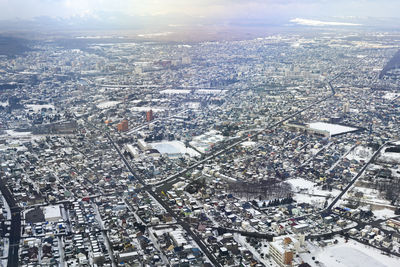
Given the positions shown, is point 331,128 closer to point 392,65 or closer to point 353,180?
point 353,180

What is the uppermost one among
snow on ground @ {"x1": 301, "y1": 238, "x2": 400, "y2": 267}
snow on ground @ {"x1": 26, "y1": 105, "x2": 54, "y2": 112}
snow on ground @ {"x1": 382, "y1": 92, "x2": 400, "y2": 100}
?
snow on ground @ {"x1": 382, "y1": 92, "x2": 400, "y2": 100}

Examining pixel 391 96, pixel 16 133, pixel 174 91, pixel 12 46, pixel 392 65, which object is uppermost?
pixel 12 46

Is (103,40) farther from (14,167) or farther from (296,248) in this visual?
(296,248)

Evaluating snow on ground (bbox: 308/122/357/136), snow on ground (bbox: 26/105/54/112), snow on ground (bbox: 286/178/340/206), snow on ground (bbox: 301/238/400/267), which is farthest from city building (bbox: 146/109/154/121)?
snow on ground (bbox: 301/238/400/267)

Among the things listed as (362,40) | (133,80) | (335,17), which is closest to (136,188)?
(133,80)

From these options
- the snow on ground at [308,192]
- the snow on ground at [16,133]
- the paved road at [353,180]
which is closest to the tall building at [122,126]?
the snow on ground at [16,133]

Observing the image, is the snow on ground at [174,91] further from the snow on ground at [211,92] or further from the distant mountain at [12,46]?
the distant mountain at [12,46]

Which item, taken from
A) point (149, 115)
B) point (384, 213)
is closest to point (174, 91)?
point (149, 115)

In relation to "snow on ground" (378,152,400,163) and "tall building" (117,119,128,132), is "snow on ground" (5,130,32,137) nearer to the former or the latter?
"tall building" (117,119,128,132)
